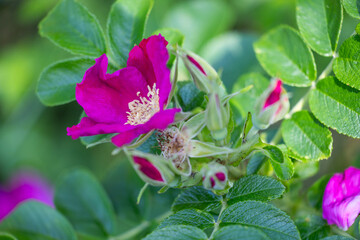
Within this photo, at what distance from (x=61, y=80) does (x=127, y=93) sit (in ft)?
1.01

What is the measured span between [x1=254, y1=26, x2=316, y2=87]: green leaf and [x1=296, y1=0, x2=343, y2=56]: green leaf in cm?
6

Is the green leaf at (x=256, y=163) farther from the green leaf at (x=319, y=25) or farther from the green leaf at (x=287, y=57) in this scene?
the green leaf at (x=319, y=25)

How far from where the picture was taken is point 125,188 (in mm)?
2564

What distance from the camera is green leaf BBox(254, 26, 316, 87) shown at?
1949 millimetres

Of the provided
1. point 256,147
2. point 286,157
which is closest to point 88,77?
point 256,147

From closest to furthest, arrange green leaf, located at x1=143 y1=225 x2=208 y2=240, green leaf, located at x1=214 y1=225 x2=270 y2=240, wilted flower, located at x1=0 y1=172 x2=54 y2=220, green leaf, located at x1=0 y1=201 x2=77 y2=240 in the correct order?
green leaf, located at x1=214 y1=225 x2=270 y2=240
green leaf, located at x1=143 y1=225 x2=208 y2=240
green leaf, located at x1=0 y1=201 x2=77 y2=240
wilted flower, located at x1=0 y1=172 x2=54 y2=220

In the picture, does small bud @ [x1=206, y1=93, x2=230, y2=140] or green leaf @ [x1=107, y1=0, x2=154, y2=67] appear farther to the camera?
green leaf @ [x1=107, y1=0, x2=154, y2=67]

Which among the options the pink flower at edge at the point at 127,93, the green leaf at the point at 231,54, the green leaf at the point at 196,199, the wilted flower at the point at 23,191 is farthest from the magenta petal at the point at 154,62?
the wilted flower at the point at 23,191

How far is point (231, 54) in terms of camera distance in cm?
320

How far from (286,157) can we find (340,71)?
1.30ft

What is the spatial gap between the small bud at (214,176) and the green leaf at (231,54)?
1534 mm

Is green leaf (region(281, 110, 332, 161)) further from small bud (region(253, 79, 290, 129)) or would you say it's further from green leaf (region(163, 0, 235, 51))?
green leaf (region(163, 0, 235, 51))

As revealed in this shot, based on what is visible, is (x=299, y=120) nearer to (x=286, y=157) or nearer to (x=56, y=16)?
(x=286, y=157)

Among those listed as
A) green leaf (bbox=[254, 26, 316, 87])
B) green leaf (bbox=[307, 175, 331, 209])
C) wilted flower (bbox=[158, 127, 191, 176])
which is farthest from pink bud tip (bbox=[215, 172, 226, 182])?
green leaf (bbox=[307, 175, 331, 209])
